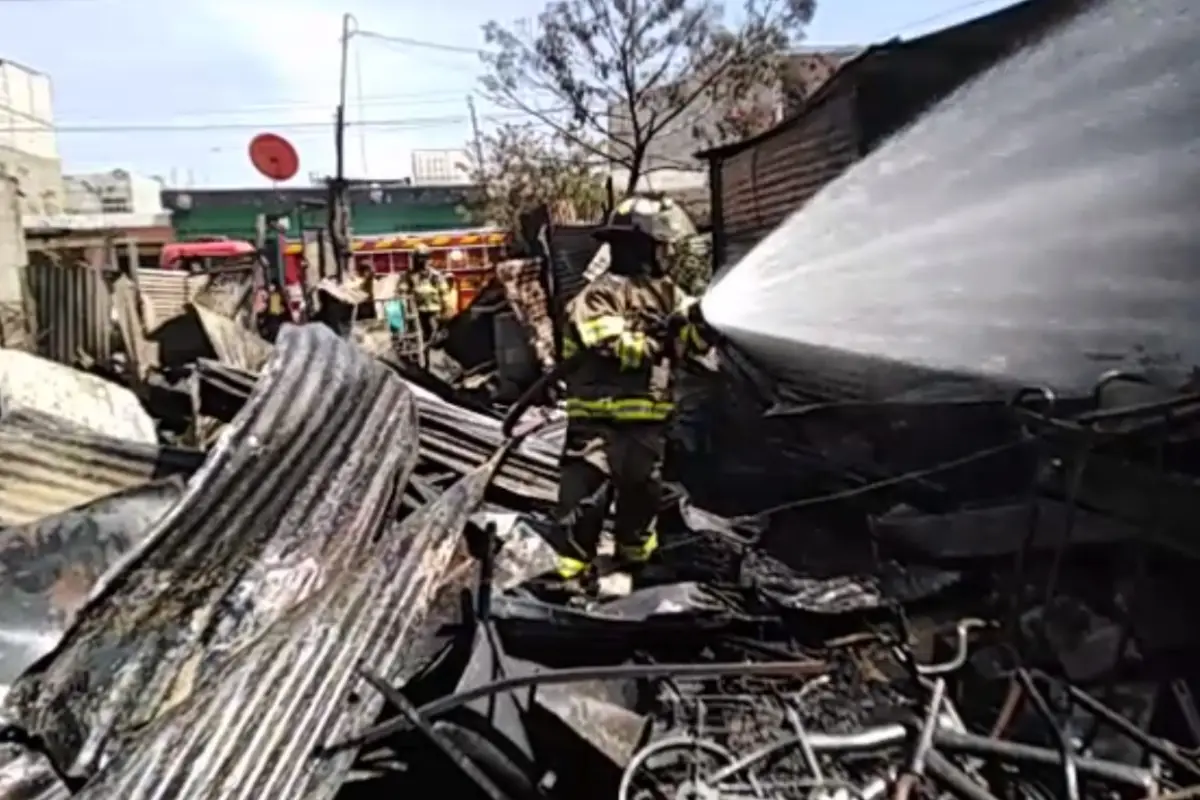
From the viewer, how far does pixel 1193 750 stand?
2.47 m

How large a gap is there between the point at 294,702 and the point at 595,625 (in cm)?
82

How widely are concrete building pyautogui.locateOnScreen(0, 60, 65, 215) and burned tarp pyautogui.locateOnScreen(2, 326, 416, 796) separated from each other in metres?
21.7

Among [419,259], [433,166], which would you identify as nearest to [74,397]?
[419,259]

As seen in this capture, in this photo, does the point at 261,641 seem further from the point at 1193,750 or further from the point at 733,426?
the point at 733,426

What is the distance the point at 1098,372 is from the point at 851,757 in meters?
1.34

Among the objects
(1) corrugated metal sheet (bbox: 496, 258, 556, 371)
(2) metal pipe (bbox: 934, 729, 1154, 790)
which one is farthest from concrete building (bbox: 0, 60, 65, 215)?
(2) metal pipe (bbox: 934, 729, 1154, 790)

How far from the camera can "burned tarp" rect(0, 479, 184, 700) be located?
355cm

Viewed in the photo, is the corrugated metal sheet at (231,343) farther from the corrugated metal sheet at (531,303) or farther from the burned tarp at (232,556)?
the burned tarp at (232,556)

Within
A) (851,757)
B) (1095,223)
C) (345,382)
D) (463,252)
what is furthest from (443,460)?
(463,252)

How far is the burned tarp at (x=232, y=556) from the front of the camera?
10.2 feet

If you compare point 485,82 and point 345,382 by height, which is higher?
point 485,82

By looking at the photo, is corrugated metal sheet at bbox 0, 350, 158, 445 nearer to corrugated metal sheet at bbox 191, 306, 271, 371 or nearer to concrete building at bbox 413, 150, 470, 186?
corrugated metal sheet at bbox 191, 306, 271, 371

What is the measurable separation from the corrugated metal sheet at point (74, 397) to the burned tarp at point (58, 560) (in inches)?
85.0

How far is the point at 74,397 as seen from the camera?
6434 mm
